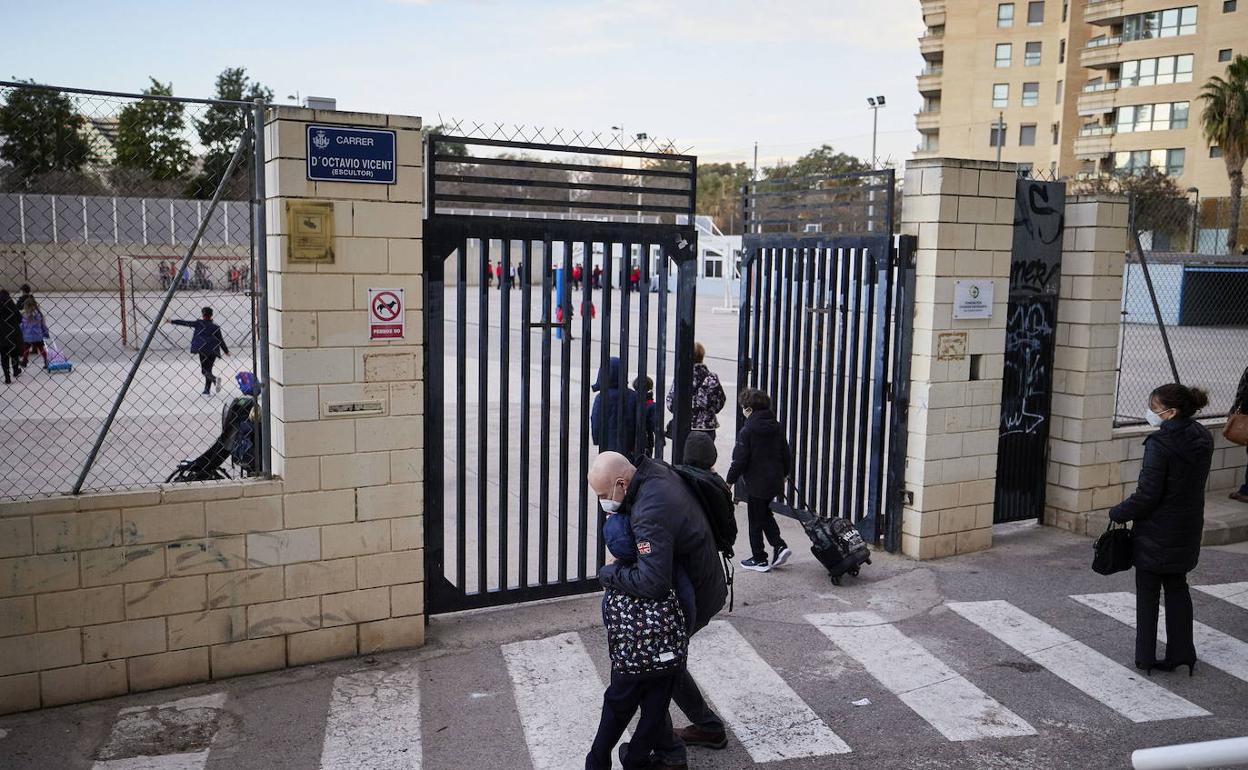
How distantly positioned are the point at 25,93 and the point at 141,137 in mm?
633

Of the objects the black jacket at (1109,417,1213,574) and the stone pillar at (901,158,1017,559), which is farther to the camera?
the stone pillar at (901,158,1017,559)

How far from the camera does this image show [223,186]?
5.62 metres

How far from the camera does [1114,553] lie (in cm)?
618

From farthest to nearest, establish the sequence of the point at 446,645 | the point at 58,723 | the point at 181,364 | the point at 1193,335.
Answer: the point at 1193,335, the point at 181,364, the point at 446,645, the point at 58,723

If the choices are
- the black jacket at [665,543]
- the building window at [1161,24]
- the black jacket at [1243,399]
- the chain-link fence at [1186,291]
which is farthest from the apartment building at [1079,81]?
the black jacket at [665,543]

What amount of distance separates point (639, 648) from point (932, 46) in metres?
72.5

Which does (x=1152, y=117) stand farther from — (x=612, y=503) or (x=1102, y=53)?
(x=612, y=503)

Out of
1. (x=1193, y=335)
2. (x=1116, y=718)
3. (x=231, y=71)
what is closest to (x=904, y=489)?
(x=1116, y=718)

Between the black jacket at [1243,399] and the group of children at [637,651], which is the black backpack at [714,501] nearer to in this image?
the group of children at [637,651]

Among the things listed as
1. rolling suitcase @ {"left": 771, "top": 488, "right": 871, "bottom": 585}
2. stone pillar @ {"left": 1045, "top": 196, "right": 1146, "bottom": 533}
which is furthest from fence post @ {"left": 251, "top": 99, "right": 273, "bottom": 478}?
stone pillar @ {"left": 1045, "top": 196, "right": 1146, "bottom": 533}

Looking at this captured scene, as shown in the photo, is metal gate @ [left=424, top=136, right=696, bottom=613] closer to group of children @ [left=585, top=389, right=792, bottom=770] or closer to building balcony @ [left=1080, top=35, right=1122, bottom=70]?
group of children @ [left=585, top=389, right=792, bottom=770]

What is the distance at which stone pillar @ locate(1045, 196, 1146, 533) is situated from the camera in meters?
8.91

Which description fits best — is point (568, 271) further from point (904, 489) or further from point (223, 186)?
point (904, 489)

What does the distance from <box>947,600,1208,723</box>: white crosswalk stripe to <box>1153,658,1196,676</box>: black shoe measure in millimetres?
156
